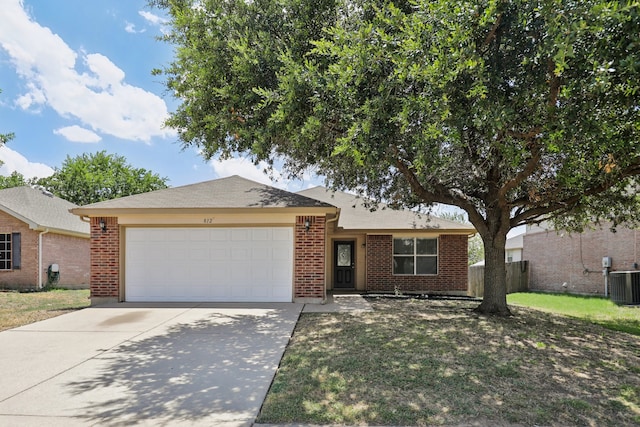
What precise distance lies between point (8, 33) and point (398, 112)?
12096 millimetres

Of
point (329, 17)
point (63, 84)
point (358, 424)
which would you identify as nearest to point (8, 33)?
point (63, 84)

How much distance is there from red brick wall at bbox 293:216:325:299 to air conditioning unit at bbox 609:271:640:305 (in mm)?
11209

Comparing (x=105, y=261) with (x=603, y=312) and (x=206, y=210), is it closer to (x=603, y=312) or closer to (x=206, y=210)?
(x=206, y=210)

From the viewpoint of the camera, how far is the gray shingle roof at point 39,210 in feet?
51.3

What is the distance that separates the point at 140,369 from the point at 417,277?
11.4 m

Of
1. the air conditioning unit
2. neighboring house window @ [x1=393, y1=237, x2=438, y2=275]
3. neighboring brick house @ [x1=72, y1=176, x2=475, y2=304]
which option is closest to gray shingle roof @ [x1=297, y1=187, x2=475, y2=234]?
neighboring house window @ [x1=393, y1=237, x2=438, y2=275]

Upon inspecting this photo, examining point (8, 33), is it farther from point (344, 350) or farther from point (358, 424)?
point (358, 424)

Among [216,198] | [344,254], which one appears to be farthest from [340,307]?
[344,254]

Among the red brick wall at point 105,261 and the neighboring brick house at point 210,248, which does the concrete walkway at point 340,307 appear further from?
the red brick wall at point 105,261

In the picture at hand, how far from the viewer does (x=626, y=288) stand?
545 inches

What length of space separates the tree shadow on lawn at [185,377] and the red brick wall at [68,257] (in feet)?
40.5

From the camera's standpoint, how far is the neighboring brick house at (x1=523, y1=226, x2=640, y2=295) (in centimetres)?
1605

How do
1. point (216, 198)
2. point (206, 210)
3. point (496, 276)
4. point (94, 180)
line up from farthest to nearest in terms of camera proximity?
1. point (94, 180)
2. point (216, 198)
3. point (206, 210)
4. point (496, 276)

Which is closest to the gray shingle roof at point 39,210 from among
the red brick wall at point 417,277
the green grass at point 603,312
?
the red brick wall at point 417,277
